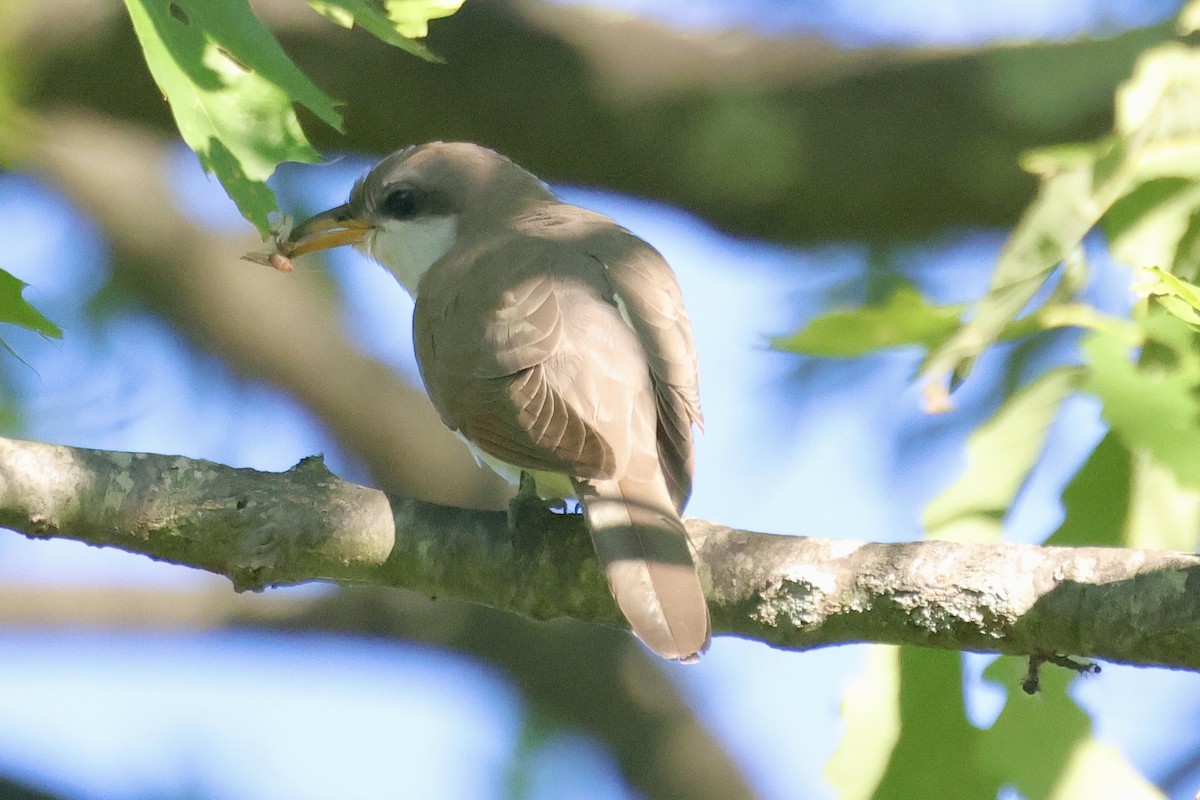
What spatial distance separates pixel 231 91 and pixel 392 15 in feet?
1.09

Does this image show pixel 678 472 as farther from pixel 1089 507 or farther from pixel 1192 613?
pixel 1192 613

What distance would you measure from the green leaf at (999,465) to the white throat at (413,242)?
2.14 meters

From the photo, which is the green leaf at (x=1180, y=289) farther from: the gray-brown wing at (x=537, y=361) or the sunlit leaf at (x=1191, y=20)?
the gray-brown wing at (x=537, y=361)

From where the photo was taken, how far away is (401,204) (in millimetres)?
4973

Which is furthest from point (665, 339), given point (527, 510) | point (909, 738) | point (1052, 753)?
point (1052, 753)

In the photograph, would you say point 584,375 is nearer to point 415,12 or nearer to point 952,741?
point 415,12

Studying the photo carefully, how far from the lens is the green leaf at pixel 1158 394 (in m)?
2.98

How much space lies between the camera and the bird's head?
4.91m

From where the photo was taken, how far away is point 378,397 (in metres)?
7.35

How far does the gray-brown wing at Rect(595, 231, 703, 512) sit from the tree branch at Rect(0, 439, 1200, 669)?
348 millimetres

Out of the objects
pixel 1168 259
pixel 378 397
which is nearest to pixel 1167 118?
A: pixel 1168 259

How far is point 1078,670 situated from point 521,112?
375 centimetres

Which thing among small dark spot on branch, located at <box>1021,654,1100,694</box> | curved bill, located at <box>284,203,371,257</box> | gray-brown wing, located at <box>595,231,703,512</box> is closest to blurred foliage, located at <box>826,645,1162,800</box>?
small dark spot on branch, located at <box>1021,654,1100,694</box>

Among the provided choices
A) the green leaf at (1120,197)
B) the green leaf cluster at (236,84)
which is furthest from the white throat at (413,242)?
the green leaf at (1120,197)
